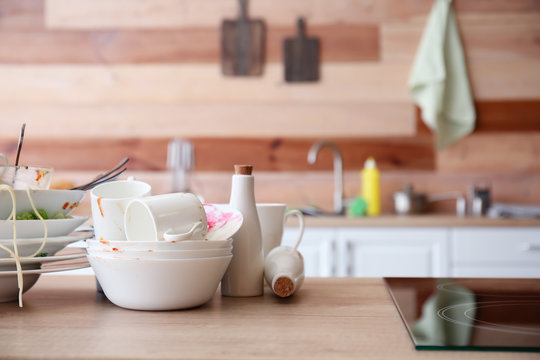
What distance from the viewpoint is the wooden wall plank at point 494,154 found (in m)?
3.01

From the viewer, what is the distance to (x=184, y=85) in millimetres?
3121

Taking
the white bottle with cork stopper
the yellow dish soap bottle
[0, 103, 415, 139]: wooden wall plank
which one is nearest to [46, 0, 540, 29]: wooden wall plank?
[0, 103, 415, 139]: wooden wall plank

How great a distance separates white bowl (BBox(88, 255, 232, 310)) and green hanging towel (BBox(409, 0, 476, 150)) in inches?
91.8

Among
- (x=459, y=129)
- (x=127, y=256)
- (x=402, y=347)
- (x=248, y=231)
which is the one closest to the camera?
(x=402, y=347)

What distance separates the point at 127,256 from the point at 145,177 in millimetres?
2359

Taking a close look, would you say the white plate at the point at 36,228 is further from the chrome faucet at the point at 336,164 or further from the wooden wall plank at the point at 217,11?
the wooden wall plank at the point at 217,11

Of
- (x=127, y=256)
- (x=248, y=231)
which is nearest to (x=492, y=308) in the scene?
(x=248, y=231)

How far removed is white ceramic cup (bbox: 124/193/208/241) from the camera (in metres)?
0.82

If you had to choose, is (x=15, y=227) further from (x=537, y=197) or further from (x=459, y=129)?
(x=537, y=197)

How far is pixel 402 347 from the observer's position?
24.9 inches

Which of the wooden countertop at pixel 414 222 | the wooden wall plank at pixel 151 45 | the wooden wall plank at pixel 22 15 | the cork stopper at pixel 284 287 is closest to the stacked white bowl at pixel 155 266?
the cork stopper at pixel 284 287

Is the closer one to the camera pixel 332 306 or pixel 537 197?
pixel 332 306

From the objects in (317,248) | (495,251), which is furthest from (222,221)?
(495,251)

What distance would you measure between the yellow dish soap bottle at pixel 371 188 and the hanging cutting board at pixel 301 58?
1.86ft
